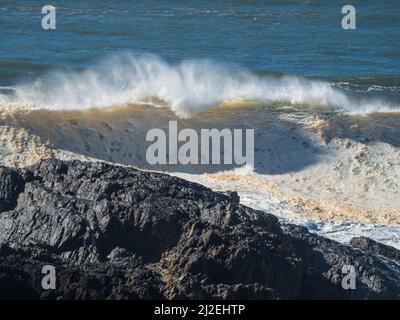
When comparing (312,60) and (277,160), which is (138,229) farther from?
(312,60)

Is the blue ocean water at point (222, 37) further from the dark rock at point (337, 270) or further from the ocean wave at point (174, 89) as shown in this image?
the dark rock at point (337, 270)

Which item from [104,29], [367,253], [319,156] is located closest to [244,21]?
[104,29]

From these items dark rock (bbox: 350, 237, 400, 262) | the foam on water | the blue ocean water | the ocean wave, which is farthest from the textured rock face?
the blue ocean water

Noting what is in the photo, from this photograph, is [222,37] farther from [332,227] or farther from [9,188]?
[9,188]

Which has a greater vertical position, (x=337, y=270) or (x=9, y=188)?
(x=9, y=188)

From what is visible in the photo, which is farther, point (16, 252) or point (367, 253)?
point (367, 253)

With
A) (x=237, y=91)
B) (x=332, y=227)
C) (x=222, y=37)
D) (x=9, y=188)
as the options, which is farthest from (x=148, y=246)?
(x=222, y=37)
